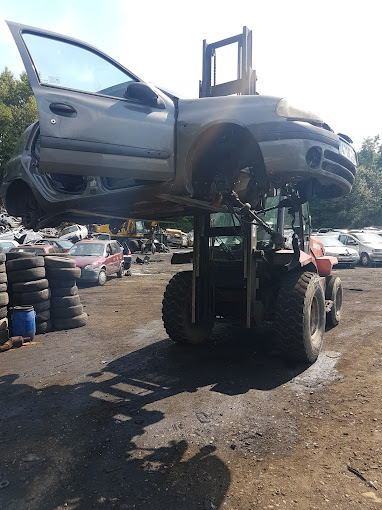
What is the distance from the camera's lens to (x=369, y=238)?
19547 millimetres

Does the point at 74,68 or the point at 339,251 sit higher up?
the point at 74,68

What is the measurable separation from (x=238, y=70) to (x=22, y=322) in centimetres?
531

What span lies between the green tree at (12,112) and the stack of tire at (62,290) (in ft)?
17.5

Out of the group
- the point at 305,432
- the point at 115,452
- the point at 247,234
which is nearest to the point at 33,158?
the point at 247,234

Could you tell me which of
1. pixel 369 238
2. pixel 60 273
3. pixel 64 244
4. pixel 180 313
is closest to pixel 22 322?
pixel 60 273

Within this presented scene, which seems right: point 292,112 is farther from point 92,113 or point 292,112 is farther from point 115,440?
point 115,440

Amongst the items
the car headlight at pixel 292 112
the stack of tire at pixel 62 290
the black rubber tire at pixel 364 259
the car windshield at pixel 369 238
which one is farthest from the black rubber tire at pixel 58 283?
the car windshield at pixel 369 238

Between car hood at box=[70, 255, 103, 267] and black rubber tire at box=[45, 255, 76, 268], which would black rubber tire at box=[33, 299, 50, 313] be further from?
car hood at box=[70, 255, 103, 267]

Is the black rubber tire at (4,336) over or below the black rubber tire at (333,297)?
below

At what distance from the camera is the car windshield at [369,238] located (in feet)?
63.1

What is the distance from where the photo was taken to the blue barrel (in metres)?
6.37

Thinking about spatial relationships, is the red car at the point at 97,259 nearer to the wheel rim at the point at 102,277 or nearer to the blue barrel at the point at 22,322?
the wheel rim at the point at 102,277

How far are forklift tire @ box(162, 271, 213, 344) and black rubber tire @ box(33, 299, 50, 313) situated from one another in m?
2.59

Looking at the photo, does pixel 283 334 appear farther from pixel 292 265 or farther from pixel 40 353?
pixel 40 353
